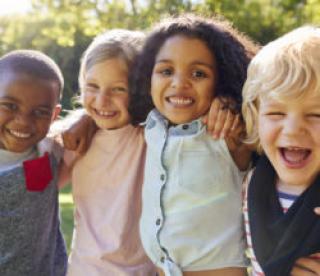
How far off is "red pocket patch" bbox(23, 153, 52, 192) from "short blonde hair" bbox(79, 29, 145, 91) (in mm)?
486

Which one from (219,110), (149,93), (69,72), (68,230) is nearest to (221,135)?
(219,110)

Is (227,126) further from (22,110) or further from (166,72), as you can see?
(22,110)

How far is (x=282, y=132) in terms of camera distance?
191cm

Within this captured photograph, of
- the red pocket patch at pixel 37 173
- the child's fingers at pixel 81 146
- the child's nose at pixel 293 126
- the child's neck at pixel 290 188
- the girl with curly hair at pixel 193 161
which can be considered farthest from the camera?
the child's fingers at pixel 81 146

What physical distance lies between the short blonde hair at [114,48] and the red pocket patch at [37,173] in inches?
19.1

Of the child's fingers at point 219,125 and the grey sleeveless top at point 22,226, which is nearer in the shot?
the child's fingers at point 219,125

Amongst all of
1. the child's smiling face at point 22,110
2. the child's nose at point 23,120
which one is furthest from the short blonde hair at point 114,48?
the child's nose at point 23,120

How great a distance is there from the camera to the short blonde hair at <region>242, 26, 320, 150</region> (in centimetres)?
187

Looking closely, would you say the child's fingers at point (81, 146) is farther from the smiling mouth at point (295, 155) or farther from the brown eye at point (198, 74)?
the smiling mouth at point (295, 155)

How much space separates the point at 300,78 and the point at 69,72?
624 inches

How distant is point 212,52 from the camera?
2.23 meters

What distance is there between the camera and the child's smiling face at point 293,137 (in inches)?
73.3

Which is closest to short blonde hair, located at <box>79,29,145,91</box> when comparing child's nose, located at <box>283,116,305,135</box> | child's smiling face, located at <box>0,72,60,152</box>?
child's smiling face, located at <box>0,72,60,152</box>

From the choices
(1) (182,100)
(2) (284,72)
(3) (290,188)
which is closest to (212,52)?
(1) (182,100)
